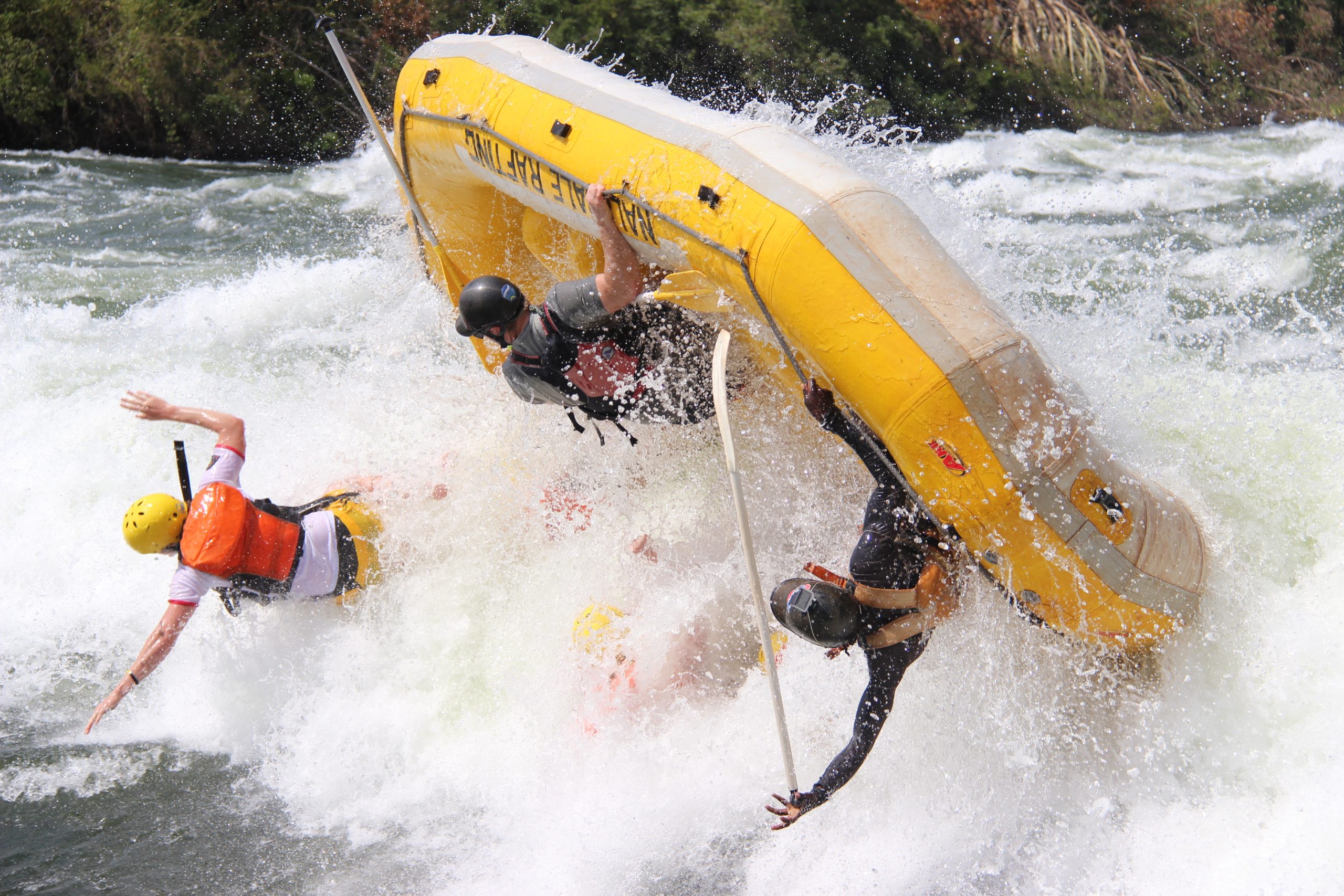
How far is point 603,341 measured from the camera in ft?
14.1

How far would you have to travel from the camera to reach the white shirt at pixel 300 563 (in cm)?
434

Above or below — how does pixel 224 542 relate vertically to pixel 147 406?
below

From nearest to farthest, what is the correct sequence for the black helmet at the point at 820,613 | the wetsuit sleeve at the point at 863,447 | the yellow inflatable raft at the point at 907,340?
1. the yellow inflatable raft at the point at 907,340
2. the black helmet at the point at 820,613
3. the wetsuit sleeve at the point at 863,447

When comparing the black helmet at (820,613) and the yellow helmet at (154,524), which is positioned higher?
the black helmet at (820,613)

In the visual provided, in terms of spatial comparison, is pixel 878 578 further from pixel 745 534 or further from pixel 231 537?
pixel 231 537

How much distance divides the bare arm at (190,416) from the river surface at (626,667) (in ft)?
3.07

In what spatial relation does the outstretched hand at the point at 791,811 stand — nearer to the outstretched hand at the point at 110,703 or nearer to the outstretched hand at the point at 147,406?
the outstretched hand at the point at 110,703

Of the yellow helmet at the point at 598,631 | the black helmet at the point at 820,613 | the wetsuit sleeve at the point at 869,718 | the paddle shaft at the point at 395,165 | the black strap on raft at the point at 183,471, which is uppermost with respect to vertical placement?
the paddle shaft at the point at 395,165

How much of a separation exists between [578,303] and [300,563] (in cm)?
188

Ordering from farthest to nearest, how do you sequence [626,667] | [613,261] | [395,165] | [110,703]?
1. [395,165]
2. [626,667]
3. [110,703]
4. [613,261]

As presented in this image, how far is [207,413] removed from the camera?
14.9 feet

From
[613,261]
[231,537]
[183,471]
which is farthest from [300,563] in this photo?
[613,261]

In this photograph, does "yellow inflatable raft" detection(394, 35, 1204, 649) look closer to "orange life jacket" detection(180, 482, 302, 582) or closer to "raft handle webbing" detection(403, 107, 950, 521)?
"raft handle webbing" detection(403, 107, 950, 521)

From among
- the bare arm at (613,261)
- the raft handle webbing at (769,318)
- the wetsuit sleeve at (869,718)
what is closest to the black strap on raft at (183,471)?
the bare arm at (613,261)
